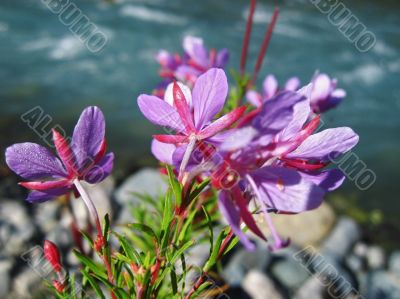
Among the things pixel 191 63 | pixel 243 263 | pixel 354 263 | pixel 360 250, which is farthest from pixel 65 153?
pixel 360 250

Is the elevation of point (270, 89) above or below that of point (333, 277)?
above

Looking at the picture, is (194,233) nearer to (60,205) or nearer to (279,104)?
(279,104)

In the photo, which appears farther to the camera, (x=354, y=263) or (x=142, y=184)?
(x=142, y=184)

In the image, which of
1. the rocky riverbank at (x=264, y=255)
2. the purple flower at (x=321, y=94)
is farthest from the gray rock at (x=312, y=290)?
the purple flower at (x=321, y=94)

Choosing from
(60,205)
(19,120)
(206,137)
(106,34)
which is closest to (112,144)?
(19,120)

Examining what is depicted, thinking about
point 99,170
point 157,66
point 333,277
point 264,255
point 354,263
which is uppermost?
point 157,66

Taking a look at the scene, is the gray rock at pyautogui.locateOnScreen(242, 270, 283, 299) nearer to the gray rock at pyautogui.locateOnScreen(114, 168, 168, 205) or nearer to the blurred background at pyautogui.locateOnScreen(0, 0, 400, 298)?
the gray rock at pyautogui.locateOnScreen(114, 168, 168, 205)

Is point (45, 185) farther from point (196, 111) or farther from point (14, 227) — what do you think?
point (14, 227)
